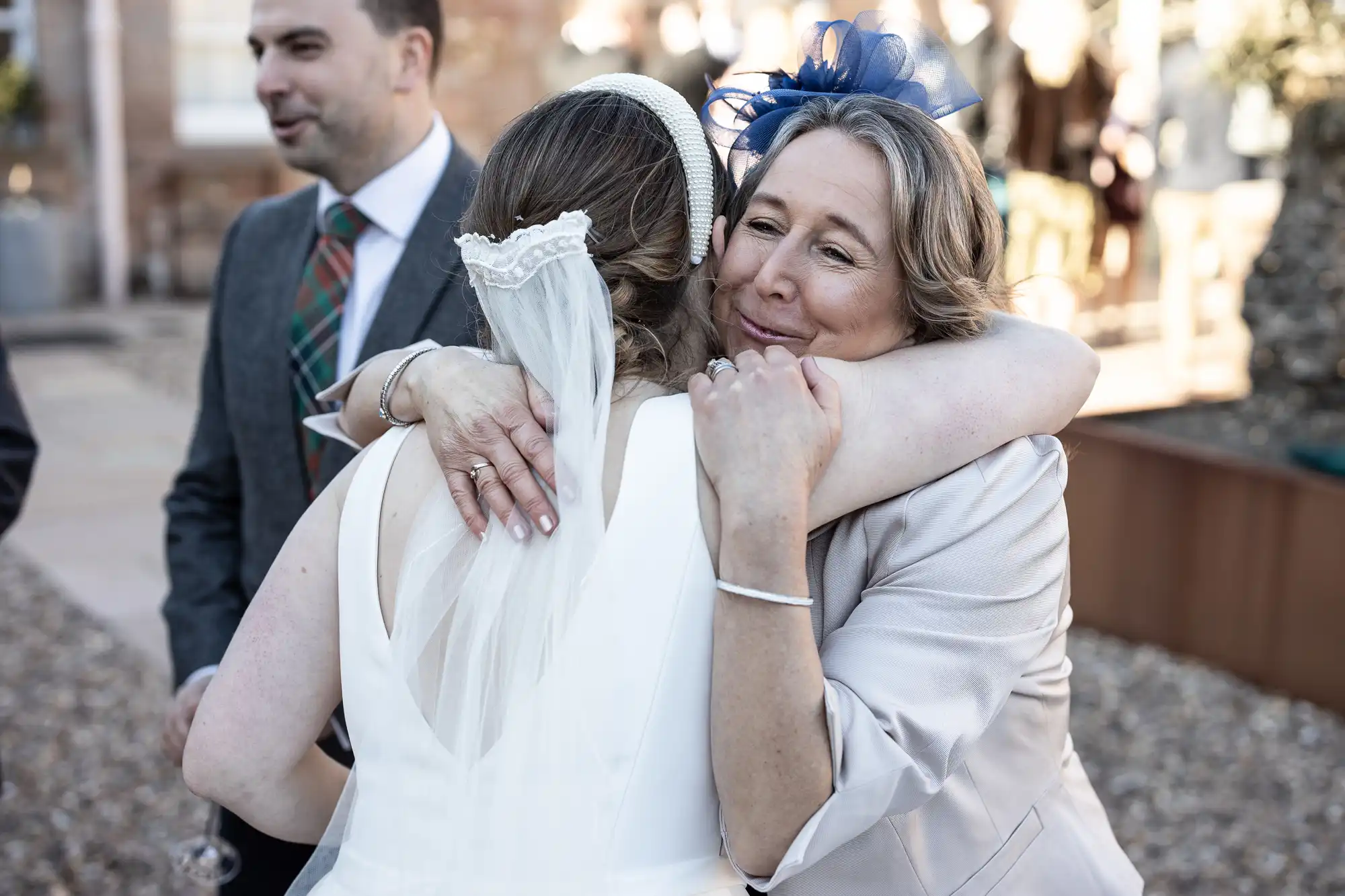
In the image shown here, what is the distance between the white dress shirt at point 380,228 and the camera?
2.30m

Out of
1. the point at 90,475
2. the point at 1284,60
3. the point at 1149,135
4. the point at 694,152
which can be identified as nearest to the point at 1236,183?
the point at 1149,135

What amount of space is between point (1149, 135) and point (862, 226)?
1027 centimetres

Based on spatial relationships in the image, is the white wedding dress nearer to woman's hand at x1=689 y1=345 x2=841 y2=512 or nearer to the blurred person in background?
woman's hand at x1=689 y1=345 x2=841 y2=512

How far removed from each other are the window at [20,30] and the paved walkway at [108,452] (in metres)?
2.32

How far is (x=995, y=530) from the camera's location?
145 cm

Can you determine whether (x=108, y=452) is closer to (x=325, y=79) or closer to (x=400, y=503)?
(x=325, y=79)

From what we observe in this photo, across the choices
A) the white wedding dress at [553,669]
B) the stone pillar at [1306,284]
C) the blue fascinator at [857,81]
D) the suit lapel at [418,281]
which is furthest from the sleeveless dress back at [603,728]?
the stone pillar at [1306,284]

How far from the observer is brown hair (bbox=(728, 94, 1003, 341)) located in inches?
59.7

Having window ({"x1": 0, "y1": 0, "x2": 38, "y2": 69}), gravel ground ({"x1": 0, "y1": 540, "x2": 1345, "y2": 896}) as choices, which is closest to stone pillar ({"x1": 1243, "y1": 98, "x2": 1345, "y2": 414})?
gravel ground ({"x1": 0, "y1": 540, "x2": 1345, "y2": 896})

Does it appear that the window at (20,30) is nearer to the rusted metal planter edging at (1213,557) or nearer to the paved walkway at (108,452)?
the paved walkway at (108,452)

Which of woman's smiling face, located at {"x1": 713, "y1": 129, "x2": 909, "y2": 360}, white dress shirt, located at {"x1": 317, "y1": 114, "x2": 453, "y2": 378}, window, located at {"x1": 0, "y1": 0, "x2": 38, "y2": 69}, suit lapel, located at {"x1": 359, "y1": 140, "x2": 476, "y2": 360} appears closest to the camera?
woman's smiling face, located at {"x1": 713, "y1": 129, "x2": 909, "y2": 360}

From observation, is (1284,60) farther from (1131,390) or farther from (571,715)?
(571,715)

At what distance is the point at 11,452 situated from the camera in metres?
2.41

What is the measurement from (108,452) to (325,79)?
5.61 m
